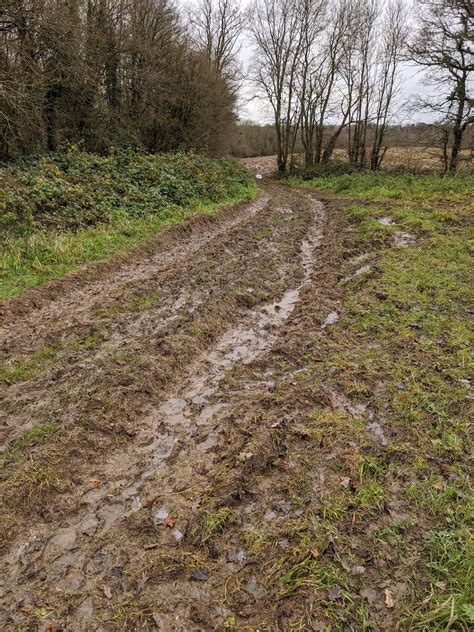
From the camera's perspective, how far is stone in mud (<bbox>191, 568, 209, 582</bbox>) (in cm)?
237

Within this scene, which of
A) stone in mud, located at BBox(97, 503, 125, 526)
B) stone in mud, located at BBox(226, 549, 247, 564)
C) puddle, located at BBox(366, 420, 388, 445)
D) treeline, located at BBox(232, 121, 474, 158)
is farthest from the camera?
treeline, located at BBox(232, 121, 474, 158)

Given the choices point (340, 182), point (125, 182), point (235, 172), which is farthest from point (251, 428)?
point (340, 182)

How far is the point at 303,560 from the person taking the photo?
2.44m

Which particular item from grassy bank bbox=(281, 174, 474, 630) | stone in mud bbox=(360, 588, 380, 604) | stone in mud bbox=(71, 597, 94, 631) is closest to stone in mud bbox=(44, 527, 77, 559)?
stone in mud bbox=(71, 597, 94, 631)

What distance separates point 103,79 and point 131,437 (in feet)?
52.5

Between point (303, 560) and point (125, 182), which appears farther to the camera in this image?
point (125, 182)

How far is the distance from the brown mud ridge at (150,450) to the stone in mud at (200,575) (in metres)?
0.01

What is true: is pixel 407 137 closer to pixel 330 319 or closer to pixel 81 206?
pixel 81 206

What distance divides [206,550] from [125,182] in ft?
37.7

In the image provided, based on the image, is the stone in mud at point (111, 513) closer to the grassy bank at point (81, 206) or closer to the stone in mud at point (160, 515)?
the stone in mud at point (160, 515)

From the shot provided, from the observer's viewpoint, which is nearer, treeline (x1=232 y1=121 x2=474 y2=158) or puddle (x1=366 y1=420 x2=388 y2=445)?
puddle (x1=366 y1=420 x2=388 y2=445)

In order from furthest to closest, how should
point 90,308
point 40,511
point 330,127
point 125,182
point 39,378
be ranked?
point 330,127 < point 125,182 < point 90,308 < point 39,378 < point 40,511

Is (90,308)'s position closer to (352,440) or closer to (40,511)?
(40,511)

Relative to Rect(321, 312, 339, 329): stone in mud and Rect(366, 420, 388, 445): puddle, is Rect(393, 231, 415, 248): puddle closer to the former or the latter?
Rect(321, 312, 339, 329): stone in mud
